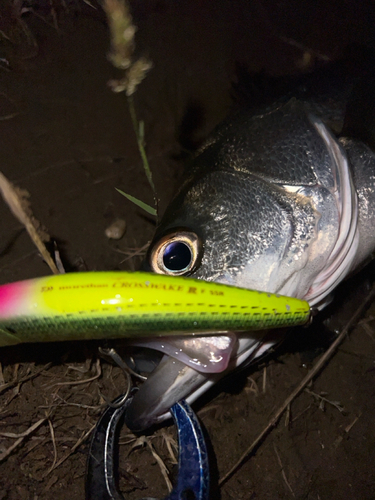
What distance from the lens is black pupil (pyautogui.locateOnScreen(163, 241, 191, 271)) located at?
5.01 ft

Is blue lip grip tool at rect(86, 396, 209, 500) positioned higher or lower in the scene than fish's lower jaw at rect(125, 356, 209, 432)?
lower

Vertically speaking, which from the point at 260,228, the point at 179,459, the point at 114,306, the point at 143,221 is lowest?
the point at 179,459

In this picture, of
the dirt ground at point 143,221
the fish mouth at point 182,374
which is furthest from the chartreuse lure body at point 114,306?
the dirt ground at point 143,221

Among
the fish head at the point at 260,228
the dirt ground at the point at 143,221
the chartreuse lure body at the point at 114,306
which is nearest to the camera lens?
the chartreuse lure body at the point at 114,306

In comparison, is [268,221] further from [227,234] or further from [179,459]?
[179,459]

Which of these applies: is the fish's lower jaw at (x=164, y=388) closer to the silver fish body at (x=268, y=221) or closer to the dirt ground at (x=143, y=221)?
the silver fish body at (x=268, y=221)

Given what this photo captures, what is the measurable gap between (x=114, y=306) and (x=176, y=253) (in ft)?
1.87

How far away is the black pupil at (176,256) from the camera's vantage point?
1.53m

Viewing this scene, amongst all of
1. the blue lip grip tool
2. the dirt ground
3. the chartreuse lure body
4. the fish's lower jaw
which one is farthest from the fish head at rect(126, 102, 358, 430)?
the dirt ground

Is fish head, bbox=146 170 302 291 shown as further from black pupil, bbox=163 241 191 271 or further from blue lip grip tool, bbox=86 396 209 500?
blue lip grip tool, bbox=86 396 209 500

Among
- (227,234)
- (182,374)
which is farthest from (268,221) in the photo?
(182,374)

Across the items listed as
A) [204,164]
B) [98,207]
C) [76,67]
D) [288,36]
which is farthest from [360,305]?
[76,67]

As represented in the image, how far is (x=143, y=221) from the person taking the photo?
252 cm

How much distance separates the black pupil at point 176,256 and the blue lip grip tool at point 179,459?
61cm
